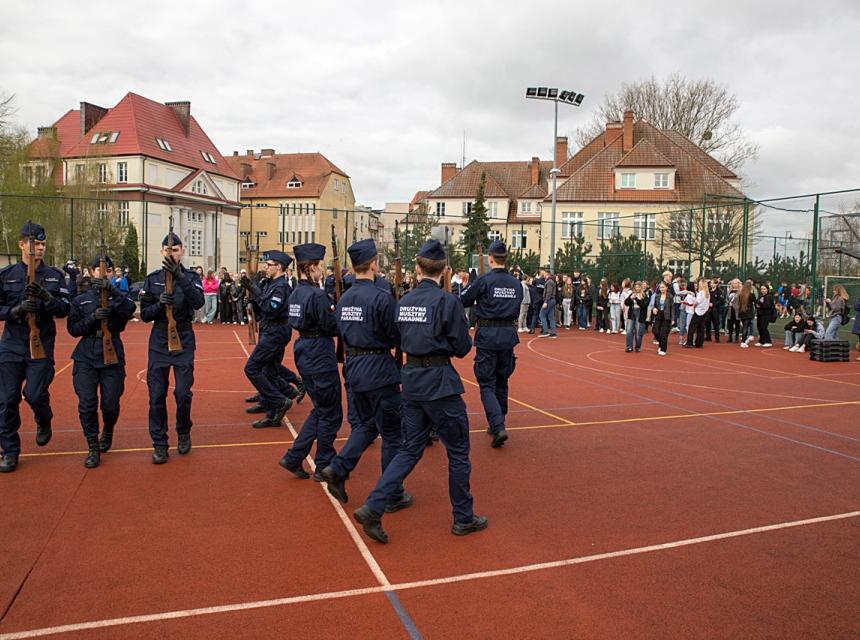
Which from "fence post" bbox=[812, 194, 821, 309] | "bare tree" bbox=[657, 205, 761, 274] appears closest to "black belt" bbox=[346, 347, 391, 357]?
"fence post" bbox=[812, 194, 821, 309]

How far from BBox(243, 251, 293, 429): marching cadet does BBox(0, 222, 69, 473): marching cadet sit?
2143mm

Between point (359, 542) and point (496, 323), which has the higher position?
point (496, 323)

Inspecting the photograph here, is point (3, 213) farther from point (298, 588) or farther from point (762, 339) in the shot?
point (298, 588)

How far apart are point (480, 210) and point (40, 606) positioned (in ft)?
121

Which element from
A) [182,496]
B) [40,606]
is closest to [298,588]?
[40,606]

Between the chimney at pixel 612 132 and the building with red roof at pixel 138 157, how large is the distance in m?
27.1

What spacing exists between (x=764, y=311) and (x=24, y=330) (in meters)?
17.7

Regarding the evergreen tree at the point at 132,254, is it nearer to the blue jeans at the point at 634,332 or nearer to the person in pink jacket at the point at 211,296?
the person in pink jacket at the point at 211,296

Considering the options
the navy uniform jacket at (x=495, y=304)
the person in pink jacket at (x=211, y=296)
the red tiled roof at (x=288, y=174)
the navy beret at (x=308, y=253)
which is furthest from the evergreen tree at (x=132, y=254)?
the red tiled roof at (x=288, y=174)

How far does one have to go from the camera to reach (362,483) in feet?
19.7

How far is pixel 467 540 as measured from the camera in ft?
15.7

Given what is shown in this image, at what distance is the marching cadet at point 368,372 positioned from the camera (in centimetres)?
523

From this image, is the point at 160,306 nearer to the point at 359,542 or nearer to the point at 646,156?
the point at 359,542

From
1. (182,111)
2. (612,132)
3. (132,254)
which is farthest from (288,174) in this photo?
(132,254)
